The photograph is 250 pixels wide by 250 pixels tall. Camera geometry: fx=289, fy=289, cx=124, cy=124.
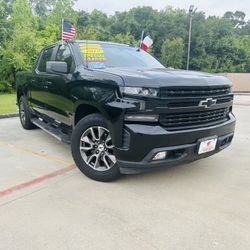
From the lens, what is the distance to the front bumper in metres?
3.10

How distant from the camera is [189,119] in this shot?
3352 millimetres

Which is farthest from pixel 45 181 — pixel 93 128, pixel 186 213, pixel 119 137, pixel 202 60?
pixel 202 60

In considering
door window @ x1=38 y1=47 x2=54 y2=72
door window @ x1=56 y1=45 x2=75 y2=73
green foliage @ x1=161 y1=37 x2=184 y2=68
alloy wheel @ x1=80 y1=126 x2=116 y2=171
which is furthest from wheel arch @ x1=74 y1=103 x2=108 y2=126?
green foliage @ x1=161 y1=37 x2=184 y2=68

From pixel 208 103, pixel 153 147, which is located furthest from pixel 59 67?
pixel 208 103

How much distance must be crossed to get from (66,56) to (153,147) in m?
2.24

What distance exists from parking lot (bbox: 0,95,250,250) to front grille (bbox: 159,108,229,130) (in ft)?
2.61

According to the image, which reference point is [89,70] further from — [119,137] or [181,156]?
[181,156]

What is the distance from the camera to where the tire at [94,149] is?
11.7 feet

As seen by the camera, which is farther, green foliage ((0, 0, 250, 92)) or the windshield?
green foliage ((0, 0, 250, 92))

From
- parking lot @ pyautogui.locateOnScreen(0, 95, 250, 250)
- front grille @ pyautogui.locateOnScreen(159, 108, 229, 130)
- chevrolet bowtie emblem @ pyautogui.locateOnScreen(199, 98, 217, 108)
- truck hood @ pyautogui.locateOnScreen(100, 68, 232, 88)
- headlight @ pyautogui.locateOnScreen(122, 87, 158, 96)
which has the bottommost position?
parking lot @ pyautogui.locateOnScreen(0, 95, 250, 250)

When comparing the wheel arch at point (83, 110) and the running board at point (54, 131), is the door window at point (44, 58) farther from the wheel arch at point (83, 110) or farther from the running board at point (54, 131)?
the wheel arch at point (83, 110)

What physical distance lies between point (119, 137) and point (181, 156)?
75cm

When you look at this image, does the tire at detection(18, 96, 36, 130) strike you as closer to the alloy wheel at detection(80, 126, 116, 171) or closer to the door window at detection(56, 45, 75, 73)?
the door window at detection(56, 45, 75, 73)

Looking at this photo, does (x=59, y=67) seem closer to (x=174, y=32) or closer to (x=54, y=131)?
(x=54, y=131)
